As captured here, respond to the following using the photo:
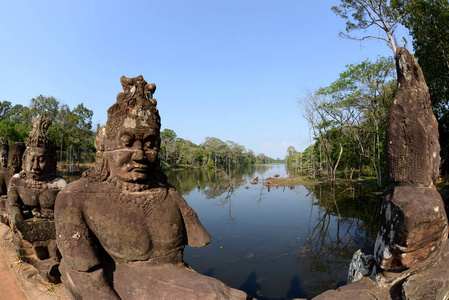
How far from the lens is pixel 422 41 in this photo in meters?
11.5

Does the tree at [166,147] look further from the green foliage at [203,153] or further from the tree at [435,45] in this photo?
the tree at [435,45]

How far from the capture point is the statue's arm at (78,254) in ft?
6.06

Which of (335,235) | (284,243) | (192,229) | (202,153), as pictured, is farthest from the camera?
(202,153)

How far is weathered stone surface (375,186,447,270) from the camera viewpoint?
5.55 ft

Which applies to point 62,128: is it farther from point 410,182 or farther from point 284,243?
point 410,182

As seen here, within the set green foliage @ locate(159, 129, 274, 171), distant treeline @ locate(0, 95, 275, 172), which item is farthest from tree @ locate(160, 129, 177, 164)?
distant treeline @ locate(0, 95, 275, 172)

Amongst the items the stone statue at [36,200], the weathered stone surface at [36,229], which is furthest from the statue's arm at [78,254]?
the weathered stone surface at [36,229]

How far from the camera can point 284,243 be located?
10.5 meters

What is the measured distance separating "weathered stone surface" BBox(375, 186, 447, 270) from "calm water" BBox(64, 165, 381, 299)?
2.91m

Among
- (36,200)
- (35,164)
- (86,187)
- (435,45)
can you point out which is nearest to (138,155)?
(86,187)

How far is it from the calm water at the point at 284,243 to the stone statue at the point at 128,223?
3.37 metres

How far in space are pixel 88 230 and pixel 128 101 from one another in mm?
1122

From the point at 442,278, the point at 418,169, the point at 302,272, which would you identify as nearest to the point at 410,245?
the point at 442,278

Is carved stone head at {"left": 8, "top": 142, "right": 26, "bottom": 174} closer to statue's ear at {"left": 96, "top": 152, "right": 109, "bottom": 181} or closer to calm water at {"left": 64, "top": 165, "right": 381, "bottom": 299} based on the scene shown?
statue's ear at {"left": 96, "top": 152, "right": 109, "bottom": 181}
